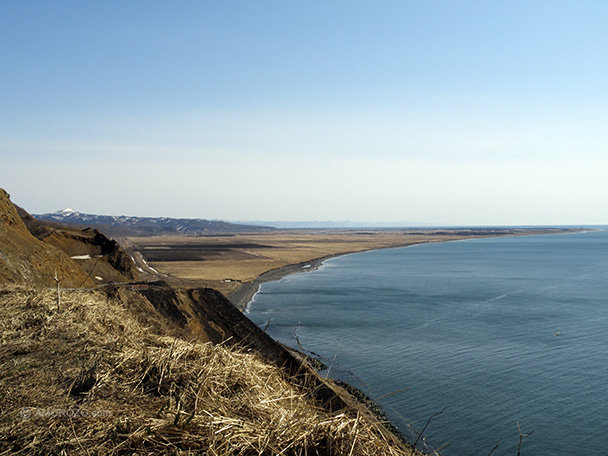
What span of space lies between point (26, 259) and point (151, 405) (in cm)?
1979

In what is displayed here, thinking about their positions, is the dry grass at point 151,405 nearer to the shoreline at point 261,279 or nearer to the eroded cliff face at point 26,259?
the eroded cliff face at point 26,259

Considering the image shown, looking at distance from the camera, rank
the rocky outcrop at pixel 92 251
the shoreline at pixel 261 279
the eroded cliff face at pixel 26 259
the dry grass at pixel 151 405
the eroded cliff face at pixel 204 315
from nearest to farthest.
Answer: the dry grass at pixel 151 405 → the eroded cliff face at pixel 204 315 → the eroded cliff face at pixel 26 259 → the rocky outcrop at pixel 92 251 → the shoreline at pixel 261 279

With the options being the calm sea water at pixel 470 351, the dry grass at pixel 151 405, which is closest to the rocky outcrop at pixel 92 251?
the calm sea water at pixel 470 351

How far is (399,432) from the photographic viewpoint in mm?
16266

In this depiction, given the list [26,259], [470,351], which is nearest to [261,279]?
[470,351]

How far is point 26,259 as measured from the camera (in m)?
20.8

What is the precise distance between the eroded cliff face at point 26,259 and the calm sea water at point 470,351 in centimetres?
1224

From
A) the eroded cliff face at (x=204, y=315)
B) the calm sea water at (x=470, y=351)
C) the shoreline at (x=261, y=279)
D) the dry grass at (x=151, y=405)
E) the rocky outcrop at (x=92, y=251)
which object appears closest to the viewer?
the dry grass at (x=151, y=405)

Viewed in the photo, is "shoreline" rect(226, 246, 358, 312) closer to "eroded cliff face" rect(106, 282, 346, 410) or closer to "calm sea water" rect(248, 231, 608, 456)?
"calm sea water" rect(248, 231, 608, 456)


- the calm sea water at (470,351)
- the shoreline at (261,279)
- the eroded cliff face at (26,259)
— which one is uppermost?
the eroded cliff face at (26,259)

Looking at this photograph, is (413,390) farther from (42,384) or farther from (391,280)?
(391,280)

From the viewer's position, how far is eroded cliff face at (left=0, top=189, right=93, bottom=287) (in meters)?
18.4

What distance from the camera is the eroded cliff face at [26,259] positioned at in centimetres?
1843

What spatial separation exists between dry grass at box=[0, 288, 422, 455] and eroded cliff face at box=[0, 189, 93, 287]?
11910mm
